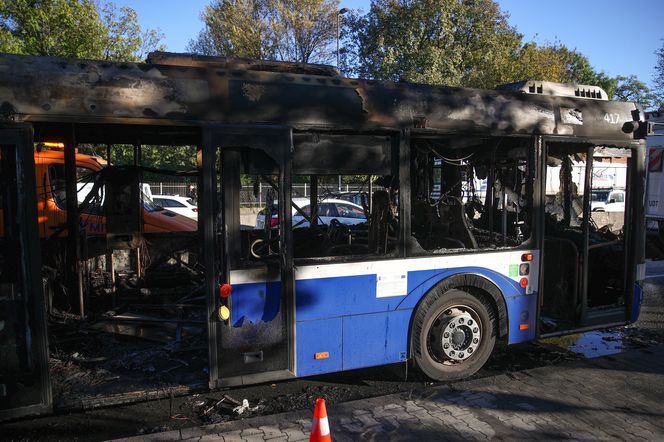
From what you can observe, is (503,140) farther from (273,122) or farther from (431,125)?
(273,122)

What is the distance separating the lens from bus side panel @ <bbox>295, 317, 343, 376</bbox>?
4.43 m

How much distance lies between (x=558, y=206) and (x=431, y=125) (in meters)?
3.39

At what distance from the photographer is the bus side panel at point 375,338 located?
15.1 ft

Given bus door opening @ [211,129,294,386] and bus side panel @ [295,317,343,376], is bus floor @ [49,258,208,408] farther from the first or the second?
bus side panel @ [295,317,343,376]

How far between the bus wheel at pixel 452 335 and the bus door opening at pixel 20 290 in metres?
3.30

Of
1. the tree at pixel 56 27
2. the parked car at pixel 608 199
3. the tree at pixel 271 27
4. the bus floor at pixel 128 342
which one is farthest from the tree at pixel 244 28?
the bus floor at pixel 128 342

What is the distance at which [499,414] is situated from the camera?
439 cm

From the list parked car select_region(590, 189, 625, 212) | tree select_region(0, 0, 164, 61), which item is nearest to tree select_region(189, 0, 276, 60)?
tree select_region(0, 0, 164, 61)

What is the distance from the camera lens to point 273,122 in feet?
14.1

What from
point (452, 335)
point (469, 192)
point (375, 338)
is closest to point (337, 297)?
point (375, 338)

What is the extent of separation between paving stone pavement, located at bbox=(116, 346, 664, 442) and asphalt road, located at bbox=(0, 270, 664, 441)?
235 mm

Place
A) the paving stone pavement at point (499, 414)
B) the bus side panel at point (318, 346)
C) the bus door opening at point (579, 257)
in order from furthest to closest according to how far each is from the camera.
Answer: the bus door opening at point (579, 257) < the bus side panel at point (318, 346) < the paving stone pavement at point (499, 414)

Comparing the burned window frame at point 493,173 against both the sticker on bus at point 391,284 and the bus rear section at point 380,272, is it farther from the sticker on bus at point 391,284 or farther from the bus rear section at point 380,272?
the sticker on bus at point 391,284

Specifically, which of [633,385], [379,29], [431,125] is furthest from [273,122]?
[379,29]
